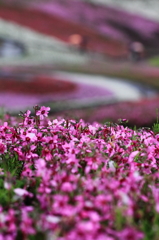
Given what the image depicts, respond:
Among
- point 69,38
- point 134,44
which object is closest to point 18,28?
point 69,38

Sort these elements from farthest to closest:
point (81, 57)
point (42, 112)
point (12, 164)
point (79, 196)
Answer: point (81, 57) → point (42, 112) → point (12, 164) → point (79, 196)

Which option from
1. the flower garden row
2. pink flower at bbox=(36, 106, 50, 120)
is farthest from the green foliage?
pink flower at bbox=(36, 106, 50, 120)

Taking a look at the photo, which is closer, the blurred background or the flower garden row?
the flower garden row

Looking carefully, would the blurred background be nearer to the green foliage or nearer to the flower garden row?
the green foliage

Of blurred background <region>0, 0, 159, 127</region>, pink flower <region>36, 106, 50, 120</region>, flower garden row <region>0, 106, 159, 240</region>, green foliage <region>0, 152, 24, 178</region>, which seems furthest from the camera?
blurred background <region>0, 0, 159, 127</region>

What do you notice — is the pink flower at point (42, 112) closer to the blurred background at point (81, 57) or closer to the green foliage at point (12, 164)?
the green foliage at point (12, 164)

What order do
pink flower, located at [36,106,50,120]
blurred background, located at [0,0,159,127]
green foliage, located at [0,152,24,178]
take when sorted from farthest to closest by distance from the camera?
blurred background, located at [0,0,159,127] → pink flower, located at [36,106,50,120] → green foliage, located at [0,152,24,178]

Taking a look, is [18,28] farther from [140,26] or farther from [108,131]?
[108,131]

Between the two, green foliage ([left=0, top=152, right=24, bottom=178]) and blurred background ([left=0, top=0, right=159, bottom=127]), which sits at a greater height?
blurred background ([left=0, top=0, right=159, bottom=127])

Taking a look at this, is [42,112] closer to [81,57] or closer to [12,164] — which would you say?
[12,164]

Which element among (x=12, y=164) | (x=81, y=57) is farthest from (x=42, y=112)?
(x=81, y=57)
